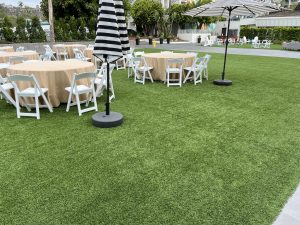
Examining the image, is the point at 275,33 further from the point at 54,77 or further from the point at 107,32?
the point at 107,32

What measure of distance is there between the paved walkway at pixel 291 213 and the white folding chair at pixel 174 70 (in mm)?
5883

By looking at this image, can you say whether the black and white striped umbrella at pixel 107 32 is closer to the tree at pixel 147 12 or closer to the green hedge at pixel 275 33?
the green hedge at pixel 275 33

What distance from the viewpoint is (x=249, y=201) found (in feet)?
9.83

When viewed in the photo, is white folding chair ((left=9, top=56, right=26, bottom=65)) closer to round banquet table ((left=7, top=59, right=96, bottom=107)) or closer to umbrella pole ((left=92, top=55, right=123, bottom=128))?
round banquet table ((left=7, top=59, right=96, bottom=107))

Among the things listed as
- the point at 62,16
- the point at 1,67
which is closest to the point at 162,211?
the point at 1,67

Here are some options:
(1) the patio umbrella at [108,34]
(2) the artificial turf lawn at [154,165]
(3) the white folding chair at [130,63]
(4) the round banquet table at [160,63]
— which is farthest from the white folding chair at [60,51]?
(1) the patio umbrella at [108,34]

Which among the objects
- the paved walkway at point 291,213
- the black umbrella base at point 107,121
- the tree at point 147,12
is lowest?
the paved walkway at point 291,213

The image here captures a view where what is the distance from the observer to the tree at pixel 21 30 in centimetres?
1827

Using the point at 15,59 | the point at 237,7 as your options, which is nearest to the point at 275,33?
the point at 237,7

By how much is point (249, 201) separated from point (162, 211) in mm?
996

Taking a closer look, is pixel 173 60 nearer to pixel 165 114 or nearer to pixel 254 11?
pixel 165 114

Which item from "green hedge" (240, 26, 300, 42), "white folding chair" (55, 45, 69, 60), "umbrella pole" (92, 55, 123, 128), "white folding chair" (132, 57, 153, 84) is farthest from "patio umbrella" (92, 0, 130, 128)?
"green hedge" (240, 26, 300, 42)

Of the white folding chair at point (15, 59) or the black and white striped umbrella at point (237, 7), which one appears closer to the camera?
the black and white striped umbrella at point (237, 7)

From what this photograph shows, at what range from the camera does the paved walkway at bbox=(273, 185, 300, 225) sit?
2682 millimetres
